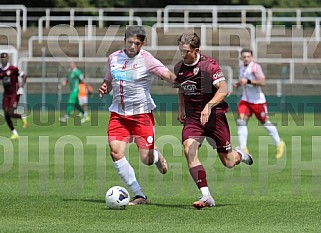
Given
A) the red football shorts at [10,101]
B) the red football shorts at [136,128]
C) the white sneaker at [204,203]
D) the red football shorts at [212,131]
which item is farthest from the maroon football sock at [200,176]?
the red football shorts at [10,101]

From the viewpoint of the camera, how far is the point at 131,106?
41.9ft

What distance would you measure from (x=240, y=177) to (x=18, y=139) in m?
10.4

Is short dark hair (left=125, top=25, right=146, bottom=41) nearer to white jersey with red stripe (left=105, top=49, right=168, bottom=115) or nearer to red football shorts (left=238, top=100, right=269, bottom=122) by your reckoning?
white jersey with red stripe (left=105, top=49, right=168, bottom=115)

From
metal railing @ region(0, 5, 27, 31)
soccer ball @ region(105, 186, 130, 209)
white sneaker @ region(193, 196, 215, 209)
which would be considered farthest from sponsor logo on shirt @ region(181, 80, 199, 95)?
metal railing @ region(0, 5, 27, 31)

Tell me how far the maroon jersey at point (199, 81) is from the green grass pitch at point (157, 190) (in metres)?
1.32

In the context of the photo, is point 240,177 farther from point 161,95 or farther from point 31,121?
point 161,95

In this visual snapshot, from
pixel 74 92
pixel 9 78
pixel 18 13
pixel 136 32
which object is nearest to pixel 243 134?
pixel 136 32

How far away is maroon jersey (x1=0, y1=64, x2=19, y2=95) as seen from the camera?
27.2m

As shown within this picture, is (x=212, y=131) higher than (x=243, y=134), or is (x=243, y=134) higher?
(x=212, y=131)

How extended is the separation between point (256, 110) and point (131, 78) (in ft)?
27.7

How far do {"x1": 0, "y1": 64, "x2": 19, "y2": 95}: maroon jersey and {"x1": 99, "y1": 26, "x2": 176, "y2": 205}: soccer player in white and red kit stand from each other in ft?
48.5

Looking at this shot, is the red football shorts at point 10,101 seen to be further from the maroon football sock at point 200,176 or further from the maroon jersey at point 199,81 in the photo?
the maroon football sock at point 200,176

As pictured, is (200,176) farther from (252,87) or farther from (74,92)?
(74,92)

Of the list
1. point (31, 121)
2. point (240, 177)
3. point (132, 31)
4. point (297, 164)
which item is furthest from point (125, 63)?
point (31, 121)
